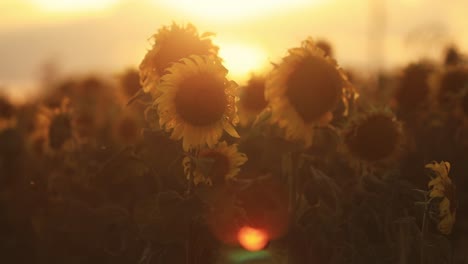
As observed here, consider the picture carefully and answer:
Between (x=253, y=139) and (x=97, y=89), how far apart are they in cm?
810

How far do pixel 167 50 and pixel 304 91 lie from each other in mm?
915

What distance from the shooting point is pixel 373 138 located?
506 centimetres

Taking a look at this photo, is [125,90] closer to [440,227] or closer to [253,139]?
[253,139]

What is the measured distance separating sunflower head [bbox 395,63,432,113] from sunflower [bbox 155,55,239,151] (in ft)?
11.7

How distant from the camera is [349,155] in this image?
16.6ft

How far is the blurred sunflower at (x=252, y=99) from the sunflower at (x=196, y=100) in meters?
2.51

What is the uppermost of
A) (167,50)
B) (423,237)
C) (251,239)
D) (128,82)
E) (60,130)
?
(128,82)

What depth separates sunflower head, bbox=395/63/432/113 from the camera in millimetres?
7070

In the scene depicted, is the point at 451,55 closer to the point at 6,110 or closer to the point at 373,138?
the point at 373,138

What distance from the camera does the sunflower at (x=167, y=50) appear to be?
4.41 meters

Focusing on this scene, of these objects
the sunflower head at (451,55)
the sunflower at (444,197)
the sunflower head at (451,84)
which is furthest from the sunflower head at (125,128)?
the sunflower at (444,197)

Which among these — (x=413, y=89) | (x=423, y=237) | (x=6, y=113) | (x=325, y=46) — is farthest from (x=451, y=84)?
(x=6, y=113)

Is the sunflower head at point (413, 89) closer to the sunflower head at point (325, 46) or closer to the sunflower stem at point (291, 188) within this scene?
the sunflower head at point (325, 46)

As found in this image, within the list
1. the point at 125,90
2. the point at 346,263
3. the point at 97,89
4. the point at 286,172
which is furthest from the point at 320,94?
the point at 97,89
